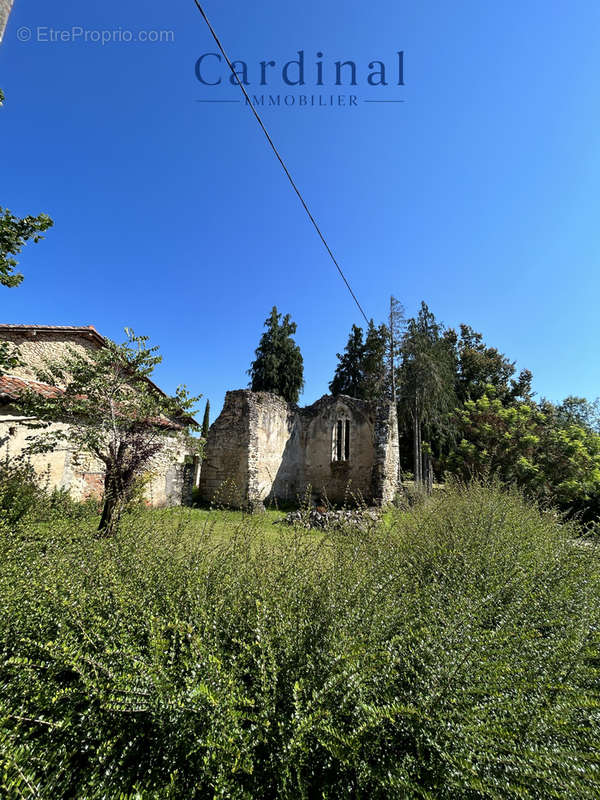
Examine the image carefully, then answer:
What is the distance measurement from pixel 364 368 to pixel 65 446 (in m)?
18.4

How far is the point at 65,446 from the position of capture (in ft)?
27.8

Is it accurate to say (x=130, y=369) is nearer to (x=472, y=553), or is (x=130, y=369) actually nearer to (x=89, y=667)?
(x=89, y=667)

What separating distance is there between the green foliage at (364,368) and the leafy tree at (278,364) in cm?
341

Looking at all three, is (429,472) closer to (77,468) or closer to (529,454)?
(529,454)

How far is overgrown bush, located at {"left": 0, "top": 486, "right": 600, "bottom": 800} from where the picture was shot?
1456 millimetres

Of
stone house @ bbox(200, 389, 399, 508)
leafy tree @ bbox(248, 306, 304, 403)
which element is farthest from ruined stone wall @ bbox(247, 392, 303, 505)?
leafy tree @ bbox(248, 306, 304, 403)

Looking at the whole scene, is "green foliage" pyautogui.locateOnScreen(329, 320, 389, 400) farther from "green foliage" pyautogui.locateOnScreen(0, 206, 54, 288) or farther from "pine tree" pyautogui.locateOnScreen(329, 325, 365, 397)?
"green foliage" pyautogui.locateOnScreen(0, 206, 54, 288)

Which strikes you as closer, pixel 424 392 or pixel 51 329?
pixel 51 329

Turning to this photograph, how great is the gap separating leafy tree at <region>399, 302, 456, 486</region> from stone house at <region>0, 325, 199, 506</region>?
491 inches

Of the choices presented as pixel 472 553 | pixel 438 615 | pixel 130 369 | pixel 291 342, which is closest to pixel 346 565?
pixel 438 615

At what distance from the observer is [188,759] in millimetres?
1575

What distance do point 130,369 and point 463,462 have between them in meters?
16.5

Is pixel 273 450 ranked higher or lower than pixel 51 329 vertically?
lower

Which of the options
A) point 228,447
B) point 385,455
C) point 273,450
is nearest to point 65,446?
point 228,447
